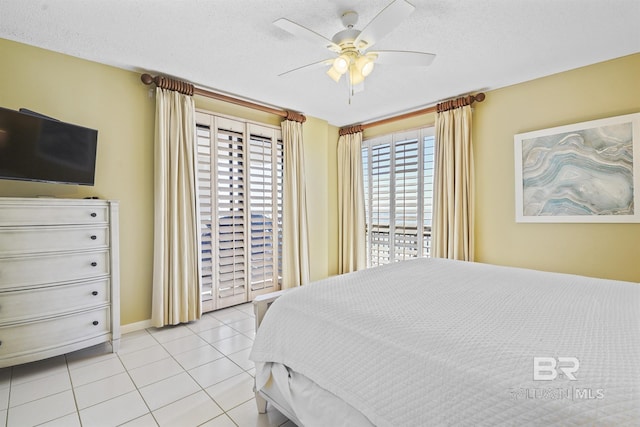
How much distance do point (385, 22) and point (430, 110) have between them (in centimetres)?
225

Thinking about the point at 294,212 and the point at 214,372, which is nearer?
the point at 214,372


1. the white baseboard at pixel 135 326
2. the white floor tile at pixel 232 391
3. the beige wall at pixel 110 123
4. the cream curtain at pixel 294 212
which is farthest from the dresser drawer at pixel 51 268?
the cream curtain at pixel 294 212

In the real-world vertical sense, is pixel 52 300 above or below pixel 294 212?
below

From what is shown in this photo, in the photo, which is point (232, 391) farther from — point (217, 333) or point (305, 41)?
point (305, 41)

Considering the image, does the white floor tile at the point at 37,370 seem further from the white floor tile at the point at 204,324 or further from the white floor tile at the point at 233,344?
the white floor tile at the point at 233,344

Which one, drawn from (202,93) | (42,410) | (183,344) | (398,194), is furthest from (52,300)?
(398,194)

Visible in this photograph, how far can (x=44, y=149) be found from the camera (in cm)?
219

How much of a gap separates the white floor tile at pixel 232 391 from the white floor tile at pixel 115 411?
394 millimetres

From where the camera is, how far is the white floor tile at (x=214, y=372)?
2039 millimetres

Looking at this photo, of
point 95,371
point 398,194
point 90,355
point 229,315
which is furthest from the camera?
point 398,194

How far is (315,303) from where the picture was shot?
1463 mm

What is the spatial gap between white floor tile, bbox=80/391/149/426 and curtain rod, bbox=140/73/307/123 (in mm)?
2638

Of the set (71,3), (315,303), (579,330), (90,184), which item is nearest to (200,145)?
(90,184)

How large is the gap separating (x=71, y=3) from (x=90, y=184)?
127 centimetres
